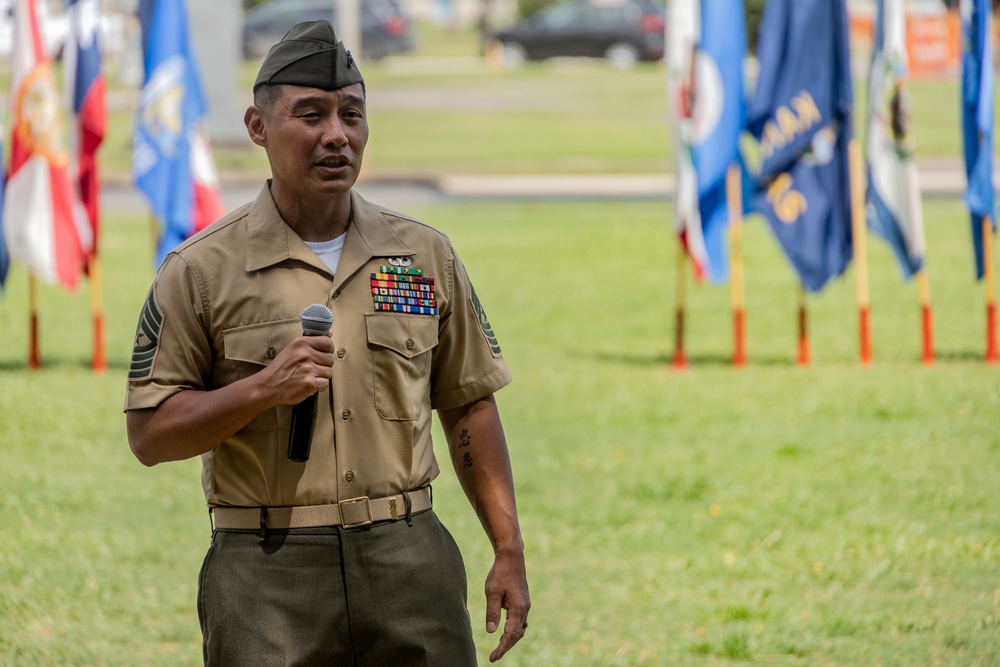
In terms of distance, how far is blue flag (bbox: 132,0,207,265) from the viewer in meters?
10.5

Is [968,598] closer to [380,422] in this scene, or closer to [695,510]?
[695,510]

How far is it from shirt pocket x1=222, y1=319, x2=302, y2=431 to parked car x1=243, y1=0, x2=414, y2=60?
36336 mm

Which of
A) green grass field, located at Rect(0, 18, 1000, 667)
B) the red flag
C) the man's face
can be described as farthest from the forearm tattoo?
the red flag

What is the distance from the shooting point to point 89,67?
1053 cm

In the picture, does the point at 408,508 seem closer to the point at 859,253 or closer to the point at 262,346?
the point at 262,346

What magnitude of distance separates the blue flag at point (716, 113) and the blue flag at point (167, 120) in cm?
368

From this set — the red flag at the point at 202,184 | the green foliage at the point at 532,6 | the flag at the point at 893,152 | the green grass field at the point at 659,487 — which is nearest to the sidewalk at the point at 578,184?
the green grass field at the point at 659,487

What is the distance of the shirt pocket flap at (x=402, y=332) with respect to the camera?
3.17 m

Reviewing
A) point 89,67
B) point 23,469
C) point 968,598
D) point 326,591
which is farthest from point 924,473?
point 89,67

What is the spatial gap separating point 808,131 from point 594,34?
3259 centimetres

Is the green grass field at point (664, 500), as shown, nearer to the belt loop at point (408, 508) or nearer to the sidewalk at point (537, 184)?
the belt loop at point (408, 508)

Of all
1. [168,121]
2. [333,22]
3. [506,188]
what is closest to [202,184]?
[168,121]

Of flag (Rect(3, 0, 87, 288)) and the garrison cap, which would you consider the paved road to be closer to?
flag (Rect(3, 0, 87, 288))

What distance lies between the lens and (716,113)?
10.4m
